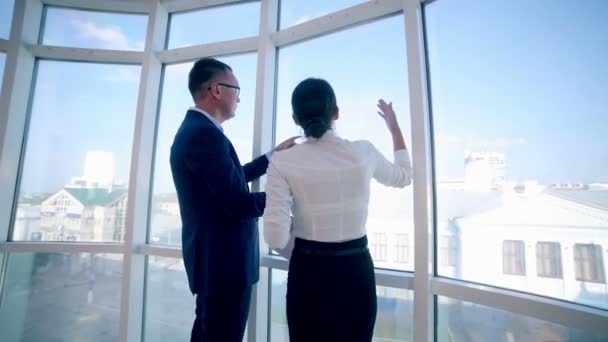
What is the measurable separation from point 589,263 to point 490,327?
0.48m

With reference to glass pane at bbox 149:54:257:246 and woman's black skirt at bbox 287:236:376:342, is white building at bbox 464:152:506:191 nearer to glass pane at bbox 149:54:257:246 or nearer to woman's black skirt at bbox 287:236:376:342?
woman's black skirt at bbox 287:236:376:342

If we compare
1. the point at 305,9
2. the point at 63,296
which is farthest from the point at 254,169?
the point at 63,296

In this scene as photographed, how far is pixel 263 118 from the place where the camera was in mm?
1738

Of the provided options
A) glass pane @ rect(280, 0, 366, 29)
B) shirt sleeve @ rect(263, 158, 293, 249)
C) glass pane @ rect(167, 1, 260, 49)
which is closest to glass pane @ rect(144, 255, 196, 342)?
shirt sleeve @ rect(263, 158, 293, 249)

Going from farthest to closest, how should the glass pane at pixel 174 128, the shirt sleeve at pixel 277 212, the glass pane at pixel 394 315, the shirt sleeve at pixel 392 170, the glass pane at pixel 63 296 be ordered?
the glass pane at pixel 63 296 < the glass pane at pixel 174 128 < the glass pane at pixel 394 315 < the shirt sleeve at pixel 392 170 < the shirt sleeve at pixel 277 212

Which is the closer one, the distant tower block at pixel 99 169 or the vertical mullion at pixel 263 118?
the vertical mullion at pixel 263 118

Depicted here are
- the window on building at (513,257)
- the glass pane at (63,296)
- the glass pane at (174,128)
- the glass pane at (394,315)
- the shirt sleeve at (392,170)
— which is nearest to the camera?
the shirt sleeve at (392,170)

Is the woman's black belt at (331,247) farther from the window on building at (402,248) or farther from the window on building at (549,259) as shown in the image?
the window on building at (549,259)

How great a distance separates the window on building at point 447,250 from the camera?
4.34 ft

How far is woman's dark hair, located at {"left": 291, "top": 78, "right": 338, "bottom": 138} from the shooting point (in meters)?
0.92

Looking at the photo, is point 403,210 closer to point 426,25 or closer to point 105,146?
point 426,25

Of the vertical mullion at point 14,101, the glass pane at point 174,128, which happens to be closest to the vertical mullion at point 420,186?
the glass pane at point 174,128

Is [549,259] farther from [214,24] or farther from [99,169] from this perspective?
[99,169]

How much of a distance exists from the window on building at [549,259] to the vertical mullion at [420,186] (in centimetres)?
40
